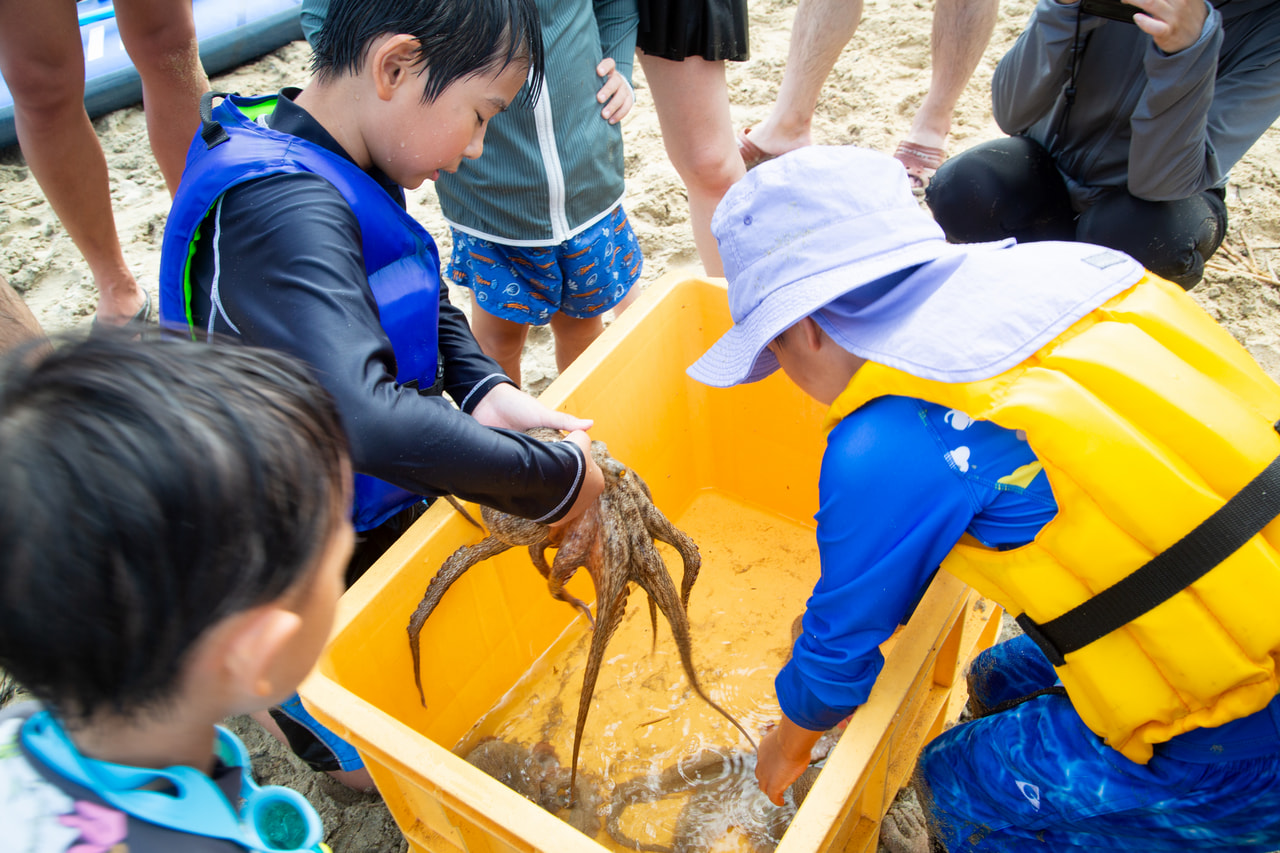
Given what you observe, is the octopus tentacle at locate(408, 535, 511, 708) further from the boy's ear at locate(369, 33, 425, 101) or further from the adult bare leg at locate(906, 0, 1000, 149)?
the adult bare leg at locate(906, 0, 1000, 149)

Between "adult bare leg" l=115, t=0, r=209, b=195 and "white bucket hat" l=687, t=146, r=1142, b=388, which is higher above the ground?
"white bucket hat" l=687, t=146, r=1142, b=388

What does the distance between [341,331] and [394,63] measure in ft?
1.78

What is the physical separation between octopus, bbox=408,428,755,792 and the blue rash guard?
0.45 m

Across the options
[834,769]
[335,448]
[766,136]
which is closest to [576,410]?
[834,769]

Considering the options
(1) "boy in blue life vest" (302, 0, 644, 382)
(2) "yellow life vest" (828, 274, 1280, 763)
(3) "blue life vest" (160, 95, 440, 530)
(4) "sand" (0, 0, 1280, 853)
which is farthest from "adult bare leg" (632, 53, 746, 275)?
(2) "yellow life vest" (828, 274, 1280, 763)

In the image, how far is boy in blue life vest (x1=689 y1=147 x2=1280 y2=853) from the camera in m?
1.12

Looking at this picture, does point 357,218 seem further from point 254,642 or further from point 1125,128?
point 1125,128

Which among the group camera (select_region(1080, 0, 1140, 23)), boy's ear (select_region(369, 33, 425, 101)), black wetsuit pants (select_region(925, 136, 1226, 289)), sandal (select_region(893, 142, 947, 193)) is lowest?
sandal (select_region(893, 142, 947, 193))

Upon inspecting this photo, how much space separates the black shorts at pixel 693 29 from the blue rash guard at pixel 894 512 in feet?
5.38

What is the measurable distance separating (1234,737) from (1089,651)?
0.27m

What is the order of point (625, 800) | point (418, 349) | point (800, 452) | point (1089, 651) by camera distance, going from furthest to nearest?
point (800, 452) → point (625, 800) → point (418, 349) → point (1089, 651)

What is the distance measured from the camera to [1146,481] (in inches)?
43.0

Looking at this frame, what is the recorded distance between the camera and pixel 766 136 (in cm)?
387

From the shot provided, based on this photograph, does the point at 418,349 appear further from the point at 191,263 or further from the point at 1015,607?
the point at 1015,607
